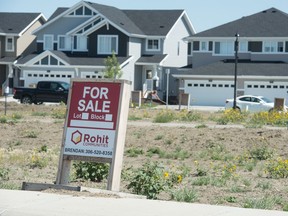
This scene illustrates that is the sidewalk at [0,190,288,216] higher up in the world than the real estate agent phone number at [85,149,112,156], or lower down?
lower down

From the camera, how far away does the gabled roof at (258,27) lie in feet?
214

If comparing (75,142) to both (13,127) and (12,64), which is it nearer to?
(13,127)

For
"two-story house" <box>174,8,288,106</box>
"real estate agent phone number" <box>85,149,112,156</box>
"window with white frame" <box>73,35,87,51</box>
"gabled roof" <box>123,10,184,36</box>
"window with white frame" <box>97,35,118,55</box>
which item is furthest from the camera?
"gabled roof" <box>123,10,184,36</box>

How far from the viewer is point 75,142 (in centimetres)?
1355

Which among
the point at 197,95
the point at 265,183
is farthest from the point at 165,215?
the point at 197,95

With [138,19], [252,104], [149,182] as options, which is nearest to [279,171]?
[149,182]

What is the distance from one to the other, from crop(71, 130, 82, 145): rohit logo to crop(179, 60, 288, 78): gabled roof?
47.6m

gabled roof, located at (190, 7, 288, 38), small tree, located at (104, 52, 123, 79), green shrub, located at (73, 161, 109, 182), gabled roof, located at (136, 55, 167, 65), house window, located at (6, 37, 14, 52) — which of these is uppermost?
gabled roof, located at (190, 7, 288, 38)

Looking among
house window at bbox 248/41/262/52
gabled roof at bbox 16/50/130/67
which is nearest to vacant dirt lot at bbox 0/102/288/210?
gabled roof at bbox 16/50/130/67

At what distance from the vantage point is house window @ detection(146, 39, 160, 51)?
7021 centimetres

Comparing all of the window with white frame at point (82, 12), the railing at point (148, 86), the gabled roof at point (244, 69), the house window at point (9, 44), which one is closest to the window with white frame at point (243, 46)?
the gabled roof at point (244, 69)

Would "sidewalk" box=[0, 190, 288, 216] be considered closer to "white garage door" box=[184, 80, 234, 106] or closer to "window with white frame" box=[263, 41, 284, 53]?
"white garage door" box=[184, 80, 234, 106]

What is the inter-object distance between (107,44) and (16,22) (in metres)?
11.4

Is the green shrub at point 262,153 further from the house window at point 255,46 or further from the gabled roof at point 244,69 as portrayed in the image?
the house window at point 255,46
